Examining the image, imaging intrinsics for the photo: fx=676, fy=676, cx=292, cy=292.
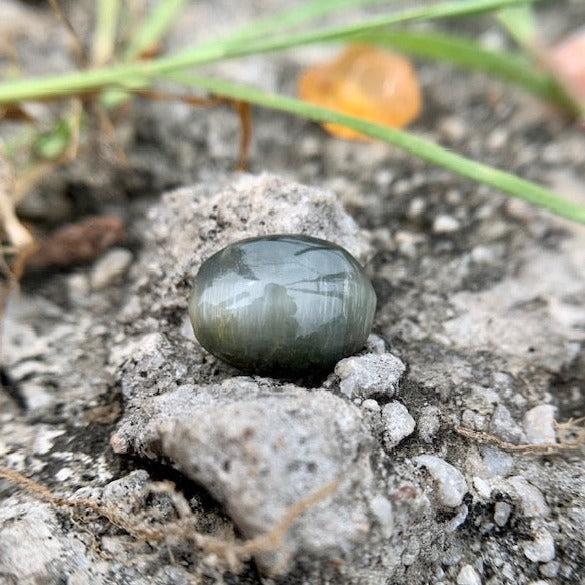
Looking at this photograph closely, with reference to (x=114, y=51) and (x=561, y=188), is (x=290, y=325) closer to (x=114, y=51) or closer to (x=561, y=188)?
(x=561, y=188)

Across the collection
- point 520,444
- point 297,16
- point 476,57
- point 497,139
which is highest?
point 297,16

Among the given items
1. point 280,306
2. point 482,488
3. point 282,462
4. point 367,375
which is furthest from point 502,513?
point 280,306

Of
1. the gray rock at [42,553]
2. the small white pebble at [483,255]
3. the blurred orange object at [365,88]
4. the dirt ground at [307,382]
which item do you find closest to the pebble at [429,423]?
the dirt ground at [307,382]

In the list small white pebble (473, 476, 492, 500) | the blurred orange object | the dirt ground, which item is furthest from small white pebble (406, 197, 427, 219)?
small white pebble (473, 476, 492, 500)

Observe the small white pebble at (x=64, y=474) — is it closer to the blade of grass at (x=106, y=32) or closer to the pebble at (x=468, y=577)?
the pebble at (x=468, y=577)

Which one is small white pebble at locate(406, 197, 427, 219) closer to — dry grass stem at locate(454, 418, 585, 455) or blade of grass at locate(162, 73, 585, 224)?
blade of grass at locate(162, 73, 585, 224)

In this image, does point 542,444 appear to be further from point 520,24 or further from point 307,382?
point 520,24
